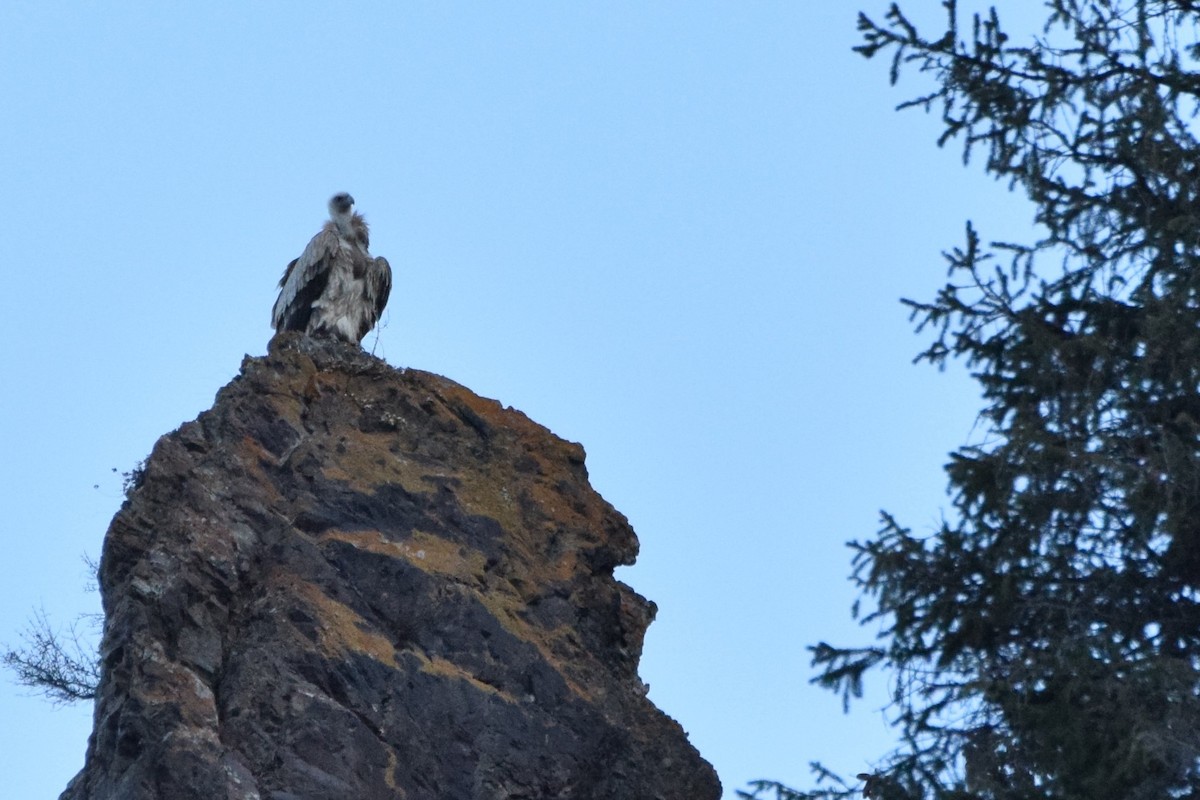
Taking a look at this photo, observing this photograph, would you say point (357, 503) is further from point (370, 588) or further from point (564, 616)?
point (564, 616)

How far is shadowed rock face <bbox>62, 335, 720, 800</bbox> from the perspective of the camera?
1034cm

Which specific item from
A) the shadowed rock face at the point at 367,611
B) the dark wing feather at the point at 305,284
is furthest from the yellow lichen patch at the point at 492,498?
the dark wing feather at the point at 305,284

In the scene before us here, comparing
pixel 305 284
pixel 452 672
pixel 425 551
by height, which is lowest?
pixel 452 672

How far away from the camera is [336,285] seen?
50.1 feet

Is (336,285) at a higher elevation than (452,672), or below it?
higher

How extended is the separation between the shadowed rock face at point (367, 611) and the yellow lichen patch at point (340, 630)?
0.05 feet

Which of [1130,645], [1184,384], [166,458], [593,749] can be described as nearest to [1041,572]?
[1130,645]

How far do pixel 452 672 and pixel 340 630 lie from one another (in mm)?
770

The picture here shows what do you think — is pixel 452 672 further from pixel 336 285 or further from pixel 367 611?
pixel 336 285

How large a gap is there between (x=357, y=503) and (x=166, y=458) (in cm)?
133

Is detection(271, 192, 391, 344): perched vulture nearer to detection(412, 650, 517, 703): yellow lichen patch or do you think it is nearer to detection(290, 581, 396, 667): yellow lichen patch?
detection(290, 581, 396, 667): yellow lichen patch

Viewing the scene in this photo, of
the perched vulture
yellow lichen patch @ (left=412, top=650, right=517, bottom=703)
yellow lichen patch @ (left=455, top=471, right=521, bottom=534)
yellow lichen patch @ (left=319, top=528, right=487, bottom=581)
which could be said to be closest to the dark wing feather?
the perched vulture


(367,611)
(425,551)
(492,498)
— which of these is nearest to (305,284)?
(492,498)

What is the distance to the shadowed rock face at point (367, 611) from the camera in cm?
1034
